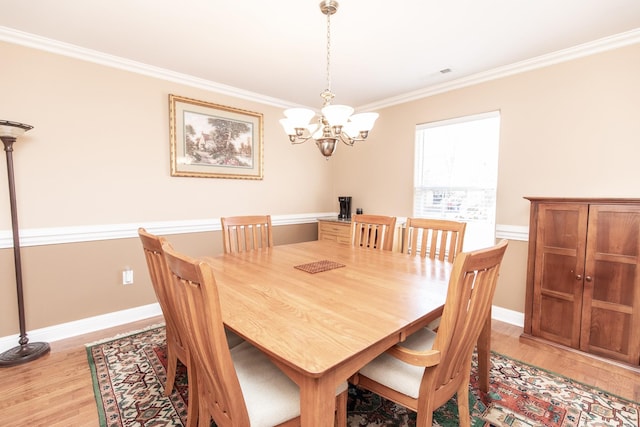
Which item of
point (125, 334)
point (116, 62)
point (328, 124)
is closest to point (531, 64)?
point (328, 124)

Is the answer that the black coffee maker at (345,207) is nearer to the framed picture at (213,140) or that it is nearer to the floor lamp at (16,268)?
the framed picture at (213,140)

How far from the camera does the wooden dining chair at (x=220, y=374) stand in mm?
872

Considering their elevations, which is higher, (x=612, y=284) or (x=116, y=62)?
(x=116, y=62)

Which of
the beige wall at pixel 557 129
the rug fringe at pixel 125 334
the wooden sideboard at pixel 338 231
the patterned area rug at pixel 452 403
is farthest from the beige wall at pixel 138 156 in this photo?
the wooden sideboard at pixel 338 231

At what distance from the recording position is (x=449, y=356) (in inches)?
44.1

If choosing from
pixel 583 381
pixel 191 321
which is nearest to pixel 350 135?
pixel 191 321

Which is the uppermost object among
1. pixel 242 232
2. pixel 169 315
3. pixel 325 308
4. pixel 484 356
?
pixel 242 232

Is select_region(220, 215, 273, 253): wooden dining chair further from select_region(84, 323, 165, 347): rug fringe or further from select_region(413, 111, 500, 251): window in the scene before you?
select_region(413, 111, 500, 251): window

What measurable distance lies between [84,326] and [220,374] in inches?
94.8

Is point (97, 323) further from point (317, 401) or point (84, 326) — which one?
point (317, 401)

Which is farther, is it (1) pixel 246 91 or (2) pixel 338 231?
(2) pixel 338 231

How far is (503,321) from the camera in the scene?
286cm

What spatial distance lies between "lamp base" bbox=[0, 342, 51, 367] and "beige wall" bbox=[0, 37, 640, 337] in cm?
18

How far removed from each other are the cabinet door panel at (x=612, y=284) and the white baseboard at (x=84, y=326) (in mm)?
3654
